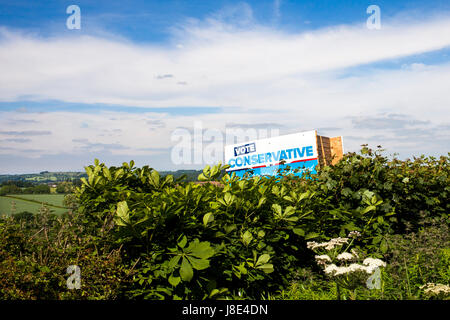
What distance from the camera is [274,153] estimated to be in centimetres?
2011

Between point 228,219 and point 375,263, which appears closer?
point 375,263

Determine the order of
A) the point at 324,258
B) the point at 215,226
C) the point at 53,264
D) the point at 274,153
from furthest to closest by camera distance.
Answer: the point at 274,153, the point at 324,258, the point at 215,226, the point at 53,264

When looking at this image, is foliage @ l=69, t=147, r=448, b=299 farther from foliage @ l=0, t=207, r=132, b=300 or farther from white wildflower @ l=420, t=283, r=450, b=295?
white wildflower @ l=420, t=283, r=450, b=295

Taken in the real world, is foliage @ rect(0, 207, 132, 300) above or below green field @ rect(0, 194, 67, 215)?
below

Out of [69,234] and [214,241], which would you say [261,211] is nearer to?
[214,241]

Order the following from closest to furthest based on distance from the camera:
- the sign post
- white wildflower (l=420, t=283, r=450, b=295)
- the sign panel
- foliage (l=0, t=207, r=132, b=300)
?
foliage (l=0, t=207, r=132, b=300) < white wildflower (l=420, t=283, r=450, b=295) < the sign post < the sign panel

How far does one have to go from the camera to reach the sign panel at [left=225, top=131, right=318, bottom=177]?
17734 mm

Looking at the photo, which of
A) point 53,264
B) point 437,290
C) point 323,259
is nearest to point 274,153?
point 323,259

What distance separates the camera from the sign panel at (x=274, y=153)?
17.7 m

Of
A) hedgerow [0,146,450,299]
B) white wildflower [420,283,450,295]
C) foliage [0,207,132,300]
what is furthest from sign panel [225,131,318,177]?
foliage [0,207,132,300]

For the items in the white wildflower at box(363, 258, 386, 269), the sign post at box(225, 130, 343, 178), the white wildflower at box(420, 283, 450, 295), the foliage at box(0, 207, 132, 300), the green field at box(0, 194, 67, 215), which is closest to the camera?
the foliage at box(0, 207, 132, 300)

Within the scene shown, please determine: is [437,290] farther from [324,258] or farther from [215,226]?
[215,226]

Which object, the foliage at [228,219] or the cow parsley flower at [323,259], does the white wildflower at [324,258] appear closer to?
the cow parsley flower at [323,259]

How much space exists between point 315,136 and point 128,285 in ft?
51.0
